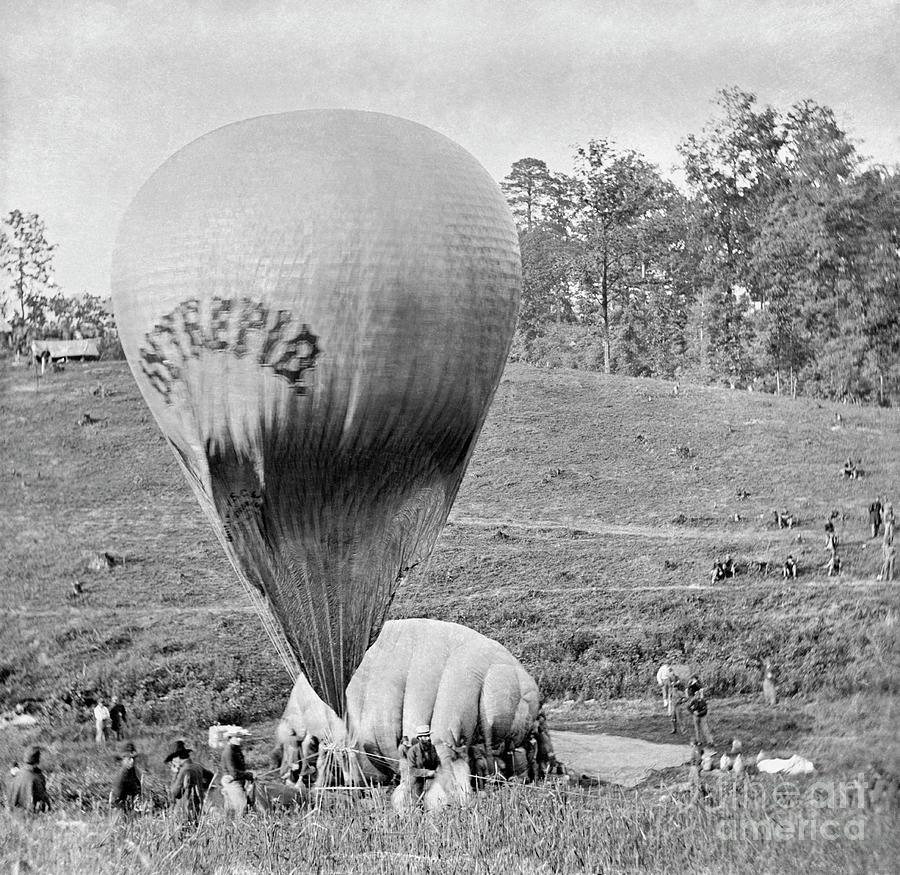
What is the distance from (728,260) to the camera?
12.1 m

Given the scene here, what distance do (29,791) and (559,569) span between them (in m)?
5.96

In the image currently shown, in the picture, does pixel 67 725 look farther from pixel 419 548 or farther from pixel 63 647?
pixel 419 548

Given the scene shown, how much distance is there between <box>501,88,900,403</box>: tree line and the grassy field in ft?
1.86

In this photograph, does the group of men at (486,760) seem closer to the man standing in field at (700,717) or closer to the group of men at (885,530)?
the man standing in field at (700,717)

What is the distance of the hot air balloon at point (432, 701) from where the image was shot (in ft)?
23.4

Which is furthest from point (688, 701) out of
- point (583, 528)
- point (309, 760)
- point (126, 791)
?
point (126, 791)

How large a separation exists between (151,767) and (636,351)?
7.08 m

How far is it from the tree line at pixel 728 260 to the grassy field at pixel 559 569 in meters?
0.57

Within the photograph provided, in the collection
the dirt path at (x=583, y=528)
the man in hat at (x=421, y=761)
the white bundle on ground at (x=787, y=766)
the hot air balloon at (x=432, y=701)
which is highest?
the dirt path at (x=583, y=528)

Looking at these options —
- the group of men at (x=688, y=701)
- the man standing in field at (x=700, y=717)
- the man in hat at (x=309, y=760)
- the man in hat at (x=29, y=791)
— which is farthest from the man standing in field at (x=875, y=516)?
the man in hat at (x=29, y=791)

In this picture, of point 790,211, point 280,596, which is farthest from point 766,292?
point 280,596

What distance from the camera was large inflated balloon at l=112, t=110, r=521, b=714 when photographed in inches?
211

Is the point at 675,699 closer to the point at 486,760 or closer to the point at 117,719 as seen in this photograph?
the point at 486,760

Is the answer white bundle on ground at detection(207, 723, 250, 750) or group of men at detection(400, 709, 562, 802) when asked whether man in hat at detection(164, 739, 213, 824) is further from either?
white bundle on ground at detection(207, 723, 250, 750)
